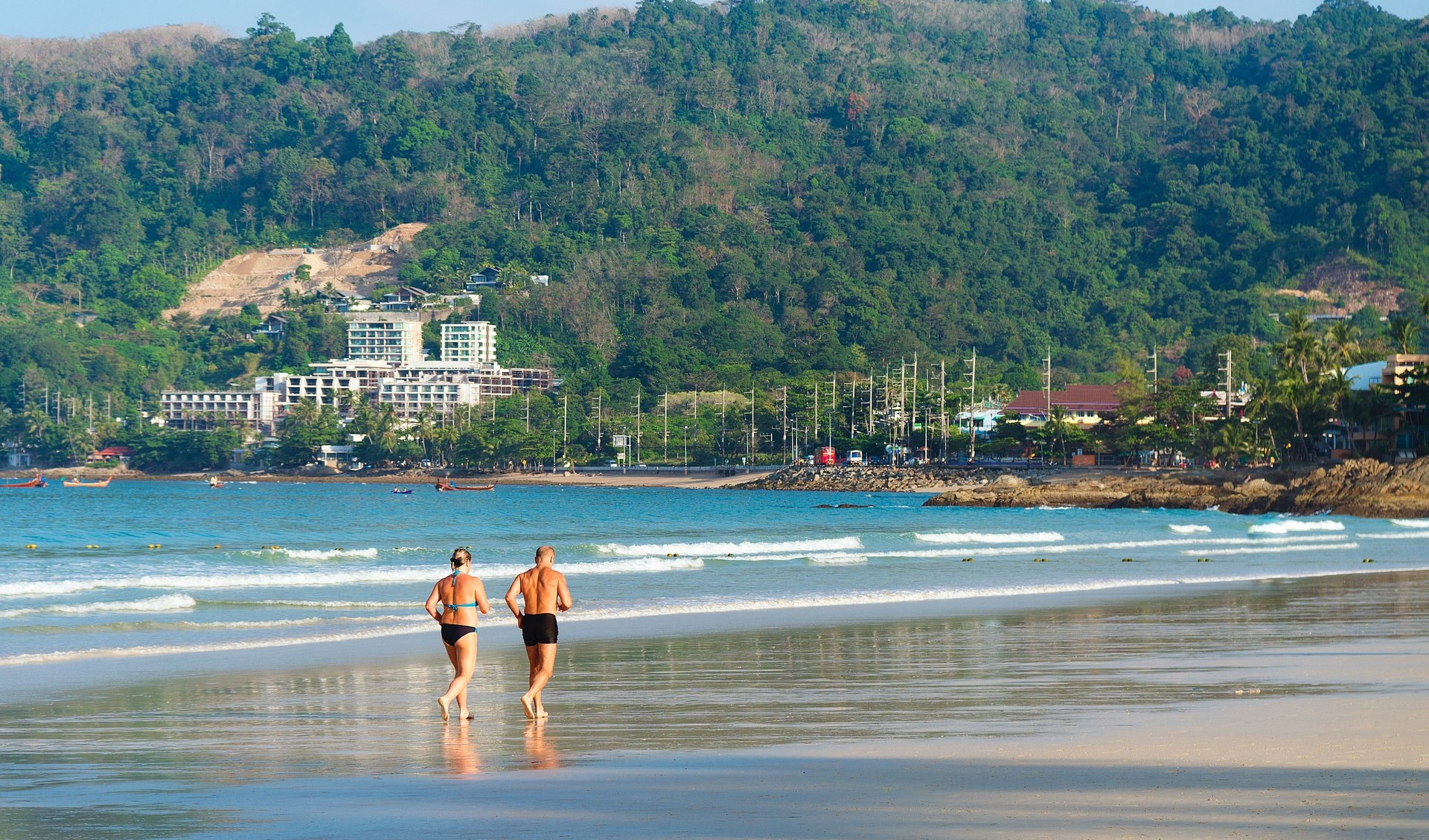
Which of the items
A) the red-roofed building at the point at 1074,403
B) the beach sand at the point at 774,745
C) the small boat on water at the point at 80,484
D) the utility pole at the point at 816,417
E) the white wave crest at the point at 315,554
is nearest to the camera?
the beach sand at the point at 774,745

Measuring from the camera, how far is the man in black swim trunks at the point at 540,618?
1114 cm

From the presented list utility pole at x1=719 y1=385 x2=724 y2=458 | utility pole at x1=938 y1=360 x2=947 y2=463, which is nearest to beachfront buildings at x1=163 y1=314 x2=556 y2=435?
utility pole at x1=719 y1=385 x2=724 y2=458

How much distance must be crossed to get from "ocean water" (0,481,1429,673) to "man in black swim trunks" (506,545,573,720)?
273 inches

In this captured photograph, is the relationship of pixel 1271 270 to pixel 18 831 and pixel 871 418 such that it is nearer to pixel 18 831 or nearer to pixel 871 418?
pixel 871 418

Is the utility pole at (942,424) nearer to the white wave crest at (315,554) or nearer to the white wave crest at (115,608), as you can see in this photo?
the white wave crest at (315,554)

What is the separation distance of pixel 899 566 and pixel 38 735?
2184 cm

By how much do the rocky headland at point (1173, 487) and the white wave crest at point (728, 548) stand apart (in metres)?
27.7

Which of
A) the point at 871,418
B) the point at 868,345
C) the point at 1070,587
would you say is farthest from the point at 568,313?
the point at 1070,587

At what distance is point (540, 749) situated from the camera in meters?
9.98

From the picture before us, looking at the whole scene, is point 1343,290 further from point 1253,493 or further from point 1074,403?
point 1253,493

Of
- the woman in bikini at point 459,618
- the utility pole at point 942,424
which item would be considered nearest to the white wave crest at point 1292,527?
the woman in bikini at point 459,618

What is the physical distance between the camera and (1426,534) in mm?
43344

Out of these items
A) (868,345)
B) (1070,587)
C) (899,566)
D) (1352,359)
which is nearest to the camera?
(1070,587)

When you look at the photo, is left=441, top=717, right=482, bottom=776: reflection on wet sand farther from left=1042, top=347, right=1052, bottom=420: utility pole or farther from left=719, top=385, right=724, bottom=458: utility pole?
left=719, top=385, right=724, bottom=458: utility pole
